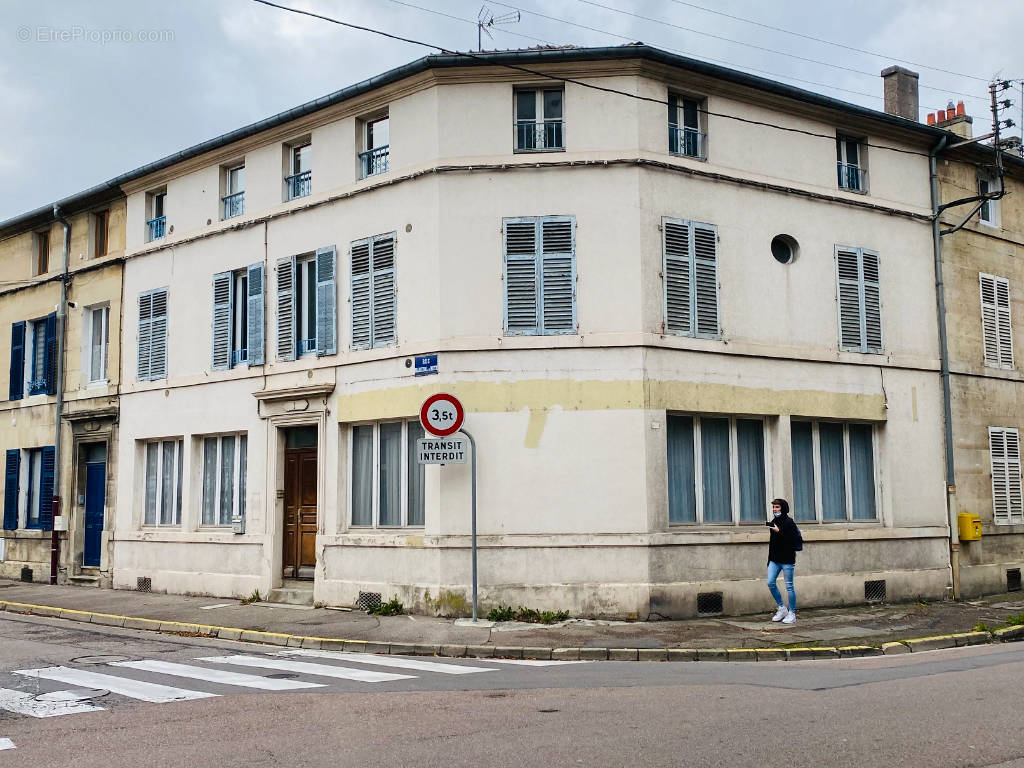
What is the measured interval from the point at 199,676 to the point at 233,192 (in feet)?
35.8

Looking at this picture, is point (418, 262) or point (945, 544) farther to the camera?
point (945, 544)

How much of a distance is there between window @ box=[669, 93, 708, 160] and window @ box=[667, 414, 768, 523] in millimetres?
4078

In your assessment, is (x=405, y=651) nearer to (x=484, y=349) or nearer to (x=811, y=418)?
(x=484, y=349)

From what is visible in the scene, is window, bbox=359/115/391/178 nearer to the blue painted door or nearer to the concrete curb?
the concrete curb

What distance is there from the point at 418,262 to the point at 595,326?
9.21 ft

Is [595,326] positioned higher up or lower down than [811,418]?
higher up

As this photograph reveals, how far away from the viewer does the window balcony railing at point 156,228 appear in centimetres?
1984

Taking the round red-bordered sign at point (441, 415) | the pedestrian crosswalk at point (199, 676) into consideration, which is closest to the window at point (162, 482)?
the round red-bordered sign at point (441, 415)

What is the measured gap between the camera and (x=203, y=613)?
1584 centimetres

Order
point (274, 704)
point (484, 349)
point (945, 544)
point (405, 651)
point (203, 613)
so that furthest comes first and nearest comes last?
point (945, 544)
point (203, 613)
point (484, 349)
point (405, 651)
point (274, 704)

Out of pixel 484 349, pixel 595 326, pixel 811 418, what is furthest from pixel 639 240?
pixel 811 418

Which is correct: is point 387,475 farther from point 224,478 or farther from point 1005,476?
point 1005,476

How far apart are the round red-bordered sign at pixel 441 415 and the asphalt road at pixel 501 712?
349cm

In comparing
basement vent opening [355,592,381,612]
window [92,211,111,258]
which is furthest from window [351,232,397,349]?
window [92,211,111,258]
